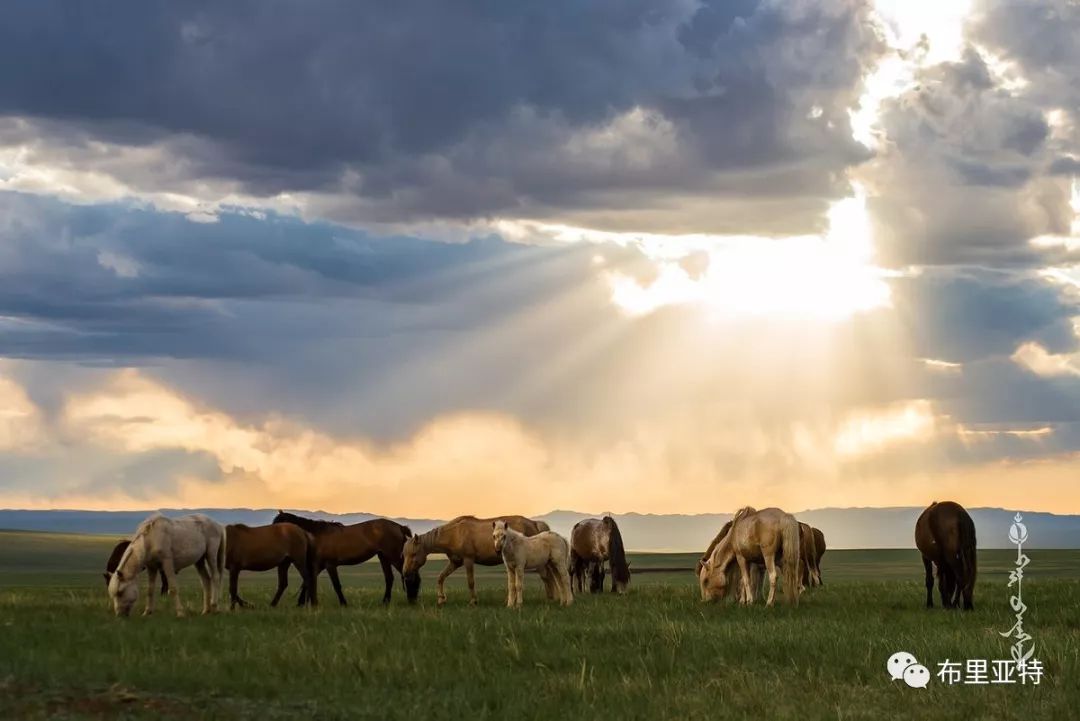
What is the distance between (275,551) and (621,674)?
12683 mm

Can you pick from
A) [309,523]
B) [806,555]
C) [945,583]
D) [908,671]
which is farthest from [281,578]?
[908,671]

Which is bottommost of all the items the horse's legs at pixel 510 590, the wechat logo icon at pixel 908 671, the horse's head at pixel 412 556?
the wechat logo icon at pixel 908 671

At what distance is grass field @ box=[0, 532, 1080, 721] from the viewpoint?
14180 mm

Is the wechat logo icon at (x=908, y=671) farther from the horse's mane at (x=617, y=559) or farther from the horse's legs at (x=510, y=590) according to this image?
the horse's mane at (x=617, y=559)

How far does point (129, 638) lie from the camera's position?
61.6 ft

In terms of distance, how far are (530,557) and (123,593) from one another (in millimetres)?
8799

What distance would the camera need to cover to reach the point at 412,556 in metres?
29.8

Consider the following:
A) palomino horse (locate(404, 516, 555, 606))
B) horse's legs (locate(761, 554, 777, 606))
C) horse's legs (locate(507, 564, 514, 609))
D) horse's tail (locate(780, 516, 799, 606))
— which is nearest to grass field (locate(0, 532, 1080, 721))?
horse's legs (locate(761, 554, 777, 606))

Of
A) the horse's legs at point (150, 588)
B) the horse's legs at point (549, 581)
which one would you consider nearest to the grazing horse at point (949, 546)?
the horse's legs at point (549, 581)

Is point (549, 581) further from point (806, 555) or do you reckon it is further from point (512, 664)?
point (512, 664)

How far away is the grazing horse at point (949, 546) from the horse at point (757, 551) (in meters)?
2.94

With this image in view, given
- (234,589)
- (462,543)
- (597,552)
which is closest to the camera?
(234,589)

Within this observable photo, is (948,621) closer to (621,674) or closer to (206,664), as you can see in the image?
(621,674)

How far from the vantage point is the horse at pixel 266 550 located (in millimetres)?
27094
